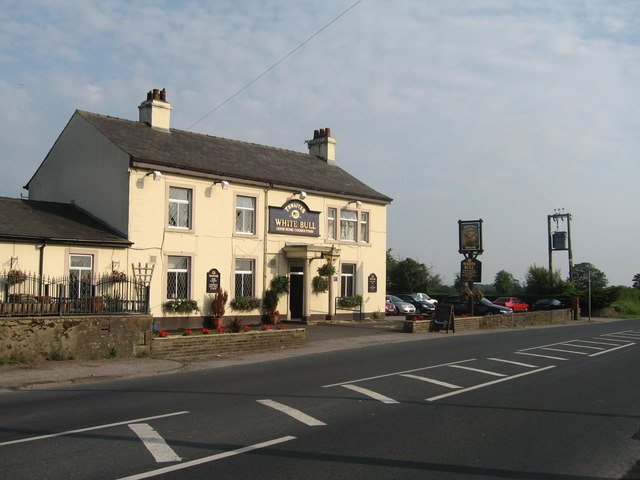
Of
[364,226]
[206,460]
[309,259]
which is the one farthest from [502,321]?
[206,460]

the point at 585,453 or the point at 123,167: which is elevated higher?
the point at 123,167

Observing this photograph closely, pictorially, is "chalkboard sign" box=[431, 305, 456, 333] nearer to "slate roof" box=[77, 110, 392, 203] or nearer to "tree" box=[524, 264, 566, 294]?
"slate roof" box=[77, 110, 392, 203]

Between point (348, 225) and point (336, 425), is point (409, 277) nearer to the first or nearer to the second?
point (348, 225)

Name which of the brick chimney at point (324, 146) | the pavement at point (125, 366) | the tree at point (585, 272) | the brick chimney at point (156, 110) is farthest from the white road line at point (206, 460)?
the tree at point (585, 272)

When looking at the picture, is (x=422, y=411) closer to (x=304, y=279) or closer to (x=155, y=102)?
(x=304, y=279)

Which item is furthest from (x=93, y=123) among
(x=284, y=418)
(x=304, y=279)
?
(x=284, y=418)

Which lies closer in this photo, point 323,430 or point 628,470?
point 628,470

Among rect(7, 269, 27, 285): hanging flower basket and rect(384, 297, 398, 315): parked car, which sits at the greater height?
rect(7, 269, 27, 285): hanging flower basket

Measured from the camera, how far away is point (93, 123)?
24.5m

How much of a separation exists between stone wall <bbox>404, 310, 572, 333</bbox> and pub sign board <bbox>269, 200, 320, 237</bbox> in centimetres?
629

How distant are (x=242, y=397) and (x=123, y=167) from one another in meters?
14.9

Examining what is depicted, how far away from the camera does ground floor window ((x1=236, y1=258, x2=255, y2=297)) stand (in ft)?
84.1

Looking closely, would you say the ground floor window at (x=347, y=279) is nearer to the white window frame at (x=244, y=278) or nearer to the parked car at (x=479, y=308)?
the white window frame at (x=244, y=278)

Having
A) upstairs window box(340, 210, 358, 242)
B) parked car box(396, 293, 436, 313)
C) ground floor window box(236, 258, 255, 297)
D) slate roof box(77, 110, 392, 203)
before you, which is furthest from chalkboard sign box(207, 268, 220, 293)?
parked car box(396, 293, 436, 313)
